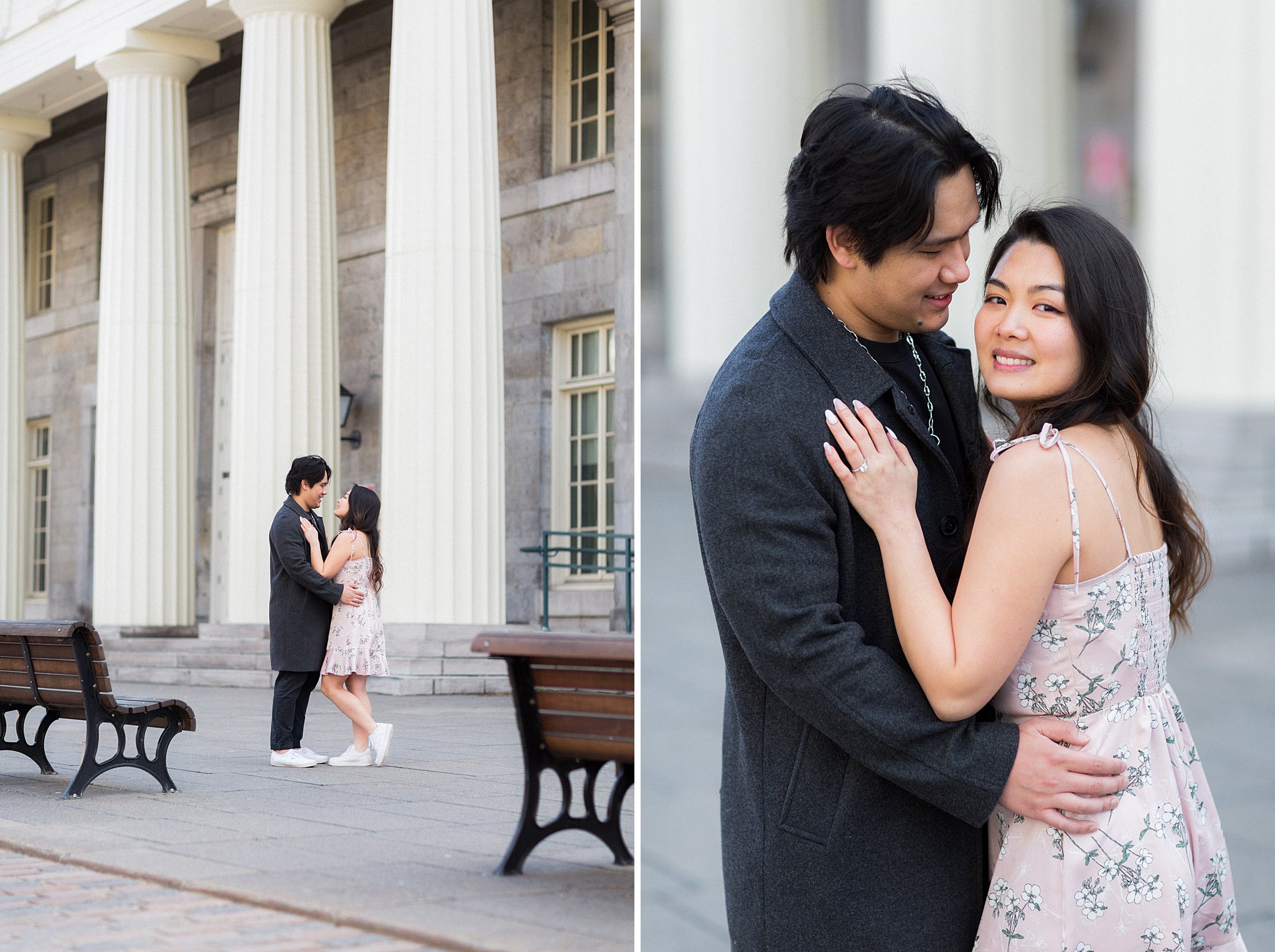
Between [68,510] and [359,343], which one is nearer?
[359,343]

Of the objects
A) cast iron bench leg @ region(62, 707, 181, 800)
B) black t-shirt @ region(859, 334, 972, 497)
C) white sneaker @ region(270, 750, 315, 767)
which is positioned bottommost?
white sneaker @ region(270, 750, 315, 767)

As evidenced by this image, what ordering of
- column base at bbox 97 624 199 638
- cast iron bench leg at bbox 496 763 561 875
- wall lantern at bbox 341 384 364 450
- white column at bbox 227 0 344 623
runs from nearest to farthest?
1. cast iron bench leg at bbox 496 763 561 875
2. white column at bbox 227 0 344 623
3. column base at bbox 97 624 199 638
4. wall lantern at bbox 341 384 364 450

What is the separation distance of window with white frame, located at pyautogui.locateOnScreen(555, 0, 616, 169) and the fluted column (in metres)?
0.79

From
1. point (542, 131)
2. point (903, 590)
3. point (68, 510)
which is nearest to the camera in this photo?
point (903, 590)

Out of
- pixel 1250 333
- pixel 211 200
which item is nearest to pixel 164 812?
pixel 1250 333

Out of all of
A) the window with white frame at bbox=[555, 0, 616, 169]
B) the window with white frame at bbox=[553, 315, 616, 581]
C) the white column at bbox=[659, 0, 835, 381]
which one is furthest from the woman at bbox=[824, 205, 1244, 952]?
the window with white frame at bbox=[555, 0, 616, 169]

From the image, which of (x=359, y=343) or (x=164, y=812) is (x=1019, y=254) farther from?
(x=359, y=343)

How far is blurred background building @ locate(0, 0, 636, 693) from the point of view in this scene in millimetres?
13773

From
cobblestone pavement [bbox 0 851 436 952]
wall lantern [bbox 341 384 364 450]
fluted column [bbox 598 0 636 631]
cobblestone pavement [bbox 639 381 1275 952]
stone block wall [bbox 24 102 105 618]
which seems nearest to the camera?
cobblestone pavement [bbox 0 851 436 952]

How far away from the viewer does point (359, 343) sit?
19.7 metres

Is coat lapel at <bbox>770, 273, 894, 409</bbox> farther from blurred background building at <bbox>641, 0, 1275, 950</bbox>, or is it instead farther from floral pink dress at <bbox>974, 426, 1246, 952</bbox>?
blurred background building at <bbox>641, 0, 1275, 950</bbox>

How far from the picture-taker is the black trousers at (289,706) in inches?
326

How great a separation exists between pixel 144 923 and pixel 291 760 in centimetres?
387

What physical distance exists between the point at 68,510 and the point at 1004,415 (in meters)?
26.0
